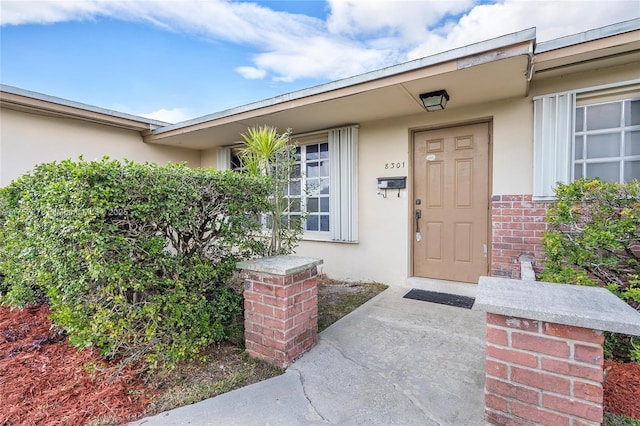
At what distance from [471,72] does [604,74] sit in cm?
141

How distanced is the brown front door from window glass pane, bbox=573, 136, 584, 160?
2.68 feet

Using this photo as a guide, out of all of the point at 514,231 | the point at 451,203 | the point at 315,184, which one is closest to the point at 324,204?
the point at 315,184

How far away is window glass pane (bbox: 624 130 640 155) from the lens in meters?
2.89

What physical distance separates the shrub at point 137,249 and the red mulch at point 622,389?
2.46 m

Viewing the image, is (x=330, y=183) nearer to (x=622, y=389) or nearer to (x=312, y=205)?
(x=312, y=205)

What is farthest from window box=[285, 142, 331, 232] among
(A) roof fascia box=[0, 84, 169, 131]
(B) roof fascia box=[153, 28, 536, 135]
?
(A) roof fascia box=[0, 84, 169, 131]

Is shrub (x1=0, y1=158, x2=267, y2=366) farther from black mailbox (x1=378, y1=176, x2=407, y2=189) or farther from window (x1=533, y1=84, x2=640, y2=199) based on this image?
window (x1=533, y1=84, x2=640, y2=199)

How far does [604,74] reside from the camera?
2920mm

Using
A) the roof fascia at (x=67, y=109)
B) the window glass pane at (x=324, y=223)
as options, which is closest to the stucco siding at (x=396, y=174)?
the window glass pane at (x=324, y=223)

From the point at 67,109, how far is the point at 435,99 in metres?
4.99

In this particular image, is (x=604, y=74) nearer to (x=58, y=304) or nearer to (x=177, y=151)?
(x=58, y=304)

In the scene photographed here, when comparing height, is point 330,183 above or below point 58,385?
above

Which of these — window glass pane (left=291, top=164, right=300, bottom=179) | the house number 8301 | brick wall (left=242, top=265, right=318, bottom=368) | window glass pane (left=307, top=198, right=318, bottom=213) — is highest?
the house number 8301

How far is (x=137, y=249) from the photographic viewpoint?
1.96 metres
